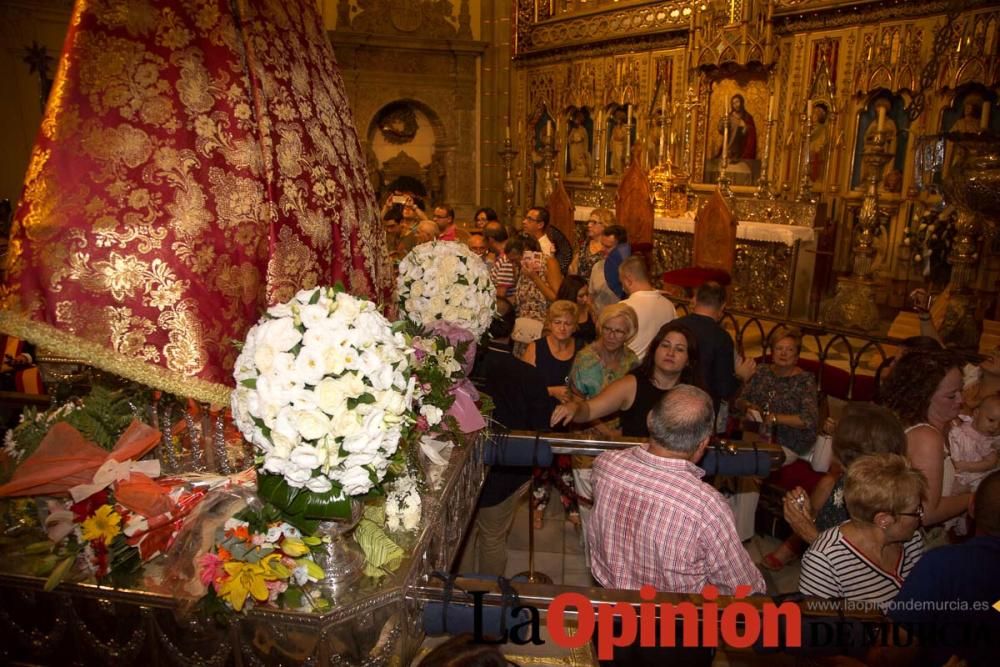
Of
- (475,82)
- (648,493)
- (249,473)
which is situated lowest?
(648,493)

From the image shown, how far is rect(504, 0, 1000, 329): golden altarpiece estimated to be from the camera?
958 centimetres

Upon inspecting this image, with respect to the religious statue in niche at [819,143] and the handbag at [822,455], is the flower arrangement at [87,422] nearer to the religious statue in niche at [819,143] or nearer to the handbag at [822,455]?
the handbag at [822,455]

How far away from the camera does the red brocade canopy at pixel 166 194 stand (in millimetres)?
1624

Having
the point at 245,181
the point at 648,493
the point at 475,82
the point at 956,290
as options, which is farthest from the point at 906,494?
the point at 475,82

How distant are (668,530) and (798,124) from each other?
11237mm

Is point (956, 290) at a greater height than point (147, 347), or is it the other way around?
point (147, 347)

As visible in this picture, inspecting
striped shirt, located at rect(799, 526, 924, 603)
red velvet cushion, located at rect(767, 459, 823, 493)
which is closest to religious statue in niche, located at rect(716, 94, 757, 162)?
red velvet cushion, located at rect(767, 459, 823, 493)

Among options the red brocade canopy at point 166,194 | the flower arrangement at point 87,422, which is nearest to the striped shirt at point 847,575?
the red brocade canopy at point 166,194

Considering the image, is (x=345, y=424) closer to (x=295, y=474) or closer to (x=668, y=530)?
(x=295, y=474)

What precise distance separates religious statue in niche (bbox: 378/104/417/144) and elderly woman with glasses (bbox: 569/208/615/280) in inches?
431

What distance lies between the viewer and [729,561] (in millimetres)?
2381

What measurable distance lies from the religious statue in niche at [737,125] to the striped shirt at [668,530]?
11008 millimetres

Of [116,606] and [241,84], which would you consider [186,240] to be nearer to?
[241,84]

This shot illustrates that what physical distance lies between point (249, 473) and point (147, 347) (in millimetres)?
612
